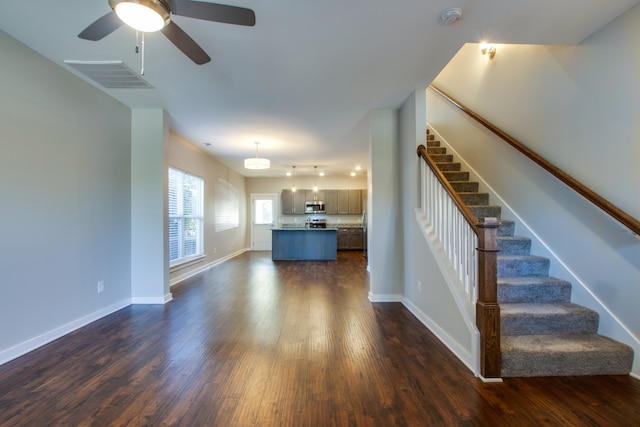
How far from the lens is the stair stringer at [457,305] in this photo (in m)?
2.04

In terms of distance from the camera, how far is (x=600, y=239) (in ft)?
7.17

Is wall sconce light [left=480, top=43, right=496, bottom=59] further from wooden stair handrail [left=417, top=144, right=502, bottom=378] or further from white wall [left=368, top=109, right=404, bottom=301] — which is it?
wooden stair handrail [left=417, top=144, right=502, bottom=378]

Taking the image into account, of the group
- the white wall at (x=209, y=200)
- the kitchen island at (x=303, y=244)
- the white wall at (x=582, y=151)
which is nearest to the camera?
the white wall at (x=582, y=151)

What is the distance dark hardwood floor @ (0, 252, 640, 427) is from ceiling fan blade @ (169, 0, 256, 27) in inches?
92.2

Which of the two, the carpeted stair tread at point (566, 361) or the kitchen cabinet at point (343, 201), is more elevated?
the kitchen cabinet at point (343, 201)

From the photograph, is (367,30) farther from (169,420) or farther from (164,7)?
(169,420)

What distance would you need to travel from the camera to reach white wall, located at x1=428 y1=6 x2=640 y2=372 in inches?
80.0

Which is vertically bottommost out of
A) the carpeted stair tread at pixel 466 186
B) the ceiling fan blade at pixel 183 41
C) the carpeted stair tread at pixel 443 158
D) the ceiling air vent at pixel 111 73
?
the carpeted stair tread at pixel 466 186

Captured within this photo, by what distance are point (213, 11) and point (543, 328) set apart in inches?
128

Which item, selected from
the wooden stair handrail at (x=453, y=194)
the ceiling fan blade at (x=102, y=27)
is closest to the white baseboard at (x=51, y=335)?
the ceiling fan blade at (x=102, y=27)

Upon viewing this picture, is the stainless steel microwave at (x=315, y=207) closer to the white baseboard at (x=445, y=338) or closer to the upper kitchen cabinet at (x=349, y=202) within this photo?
the upper kitchen cabinet at (x=349, y=202)

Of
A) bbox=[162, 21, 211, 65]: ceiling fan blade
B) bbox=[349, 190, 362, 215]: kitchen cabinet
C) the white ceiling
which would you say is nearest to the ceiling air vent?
the white ceiling

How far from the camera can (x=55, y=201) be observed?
270 cm

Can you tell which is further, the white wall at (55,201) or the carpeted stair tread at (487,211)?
the carpeted stair tread at (487,211)
